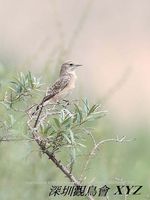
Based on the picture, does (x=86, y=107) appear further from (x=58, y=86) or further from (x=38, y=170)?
(x=38, y=170)

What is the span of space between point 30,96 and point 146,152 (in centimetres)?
331

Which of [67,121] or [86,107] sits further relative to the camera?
[86,107]

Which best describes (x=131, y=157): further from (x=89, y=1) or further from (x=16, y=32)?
(x=16, y=32)

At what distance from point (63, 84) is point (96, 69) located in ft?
13.7

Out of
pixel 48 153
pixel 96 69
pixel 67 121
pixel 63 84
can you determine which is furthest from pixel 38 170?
pixel 96 69

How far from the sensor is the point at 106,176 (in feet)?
17.1

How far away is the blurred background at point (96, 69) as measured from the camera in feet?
16.8

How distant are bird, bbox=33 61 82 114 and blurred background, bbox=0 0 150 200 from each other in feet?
0.21

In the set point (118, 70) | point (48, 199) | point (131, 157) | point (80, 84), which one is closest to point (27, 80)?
point (48, 199)

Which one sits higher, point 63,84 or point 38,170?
point 63,84

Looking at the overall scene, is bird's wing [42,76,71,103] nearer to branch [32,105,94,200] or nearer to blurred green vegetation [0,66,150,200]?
blurred green vegetation [0,66,150,200]

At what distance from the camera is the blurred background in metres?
5.13

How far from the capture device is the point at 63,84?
5.02 meters

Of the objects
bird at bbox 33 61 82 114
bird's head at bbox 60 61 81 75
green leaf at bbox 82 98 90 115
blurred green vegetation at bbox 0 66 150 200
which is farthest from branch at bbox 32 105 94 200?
bird's head at bbox 60 61 81 75
